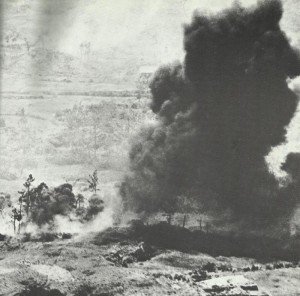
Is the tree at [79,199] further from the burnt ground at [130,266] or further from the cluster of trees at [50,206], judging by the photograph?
the burnt ground at [130,266]

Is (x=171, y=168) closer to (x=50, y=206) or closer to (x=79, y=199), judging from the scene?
(x=79, y=199)

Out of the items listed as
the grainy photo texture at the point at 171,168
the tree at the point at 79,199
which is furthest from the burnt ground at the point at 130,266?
the tree at the point at 79,199

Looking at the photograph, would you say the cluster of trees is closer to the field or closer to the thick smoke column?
the thick smoke column

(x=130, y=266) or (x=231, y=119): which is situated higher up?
(x=231, y=119)

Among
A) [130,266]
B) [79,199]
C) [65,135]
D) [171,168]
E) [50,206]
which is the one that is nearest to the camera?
[130,266]

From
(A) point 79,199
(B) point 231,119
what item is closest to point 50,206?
(A) point 79,199

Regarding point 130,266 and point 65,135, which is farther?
point 65,135

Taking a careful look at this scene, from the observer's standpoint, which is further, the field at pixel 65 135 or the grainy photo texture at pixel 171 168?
the field at pixel 65 135
